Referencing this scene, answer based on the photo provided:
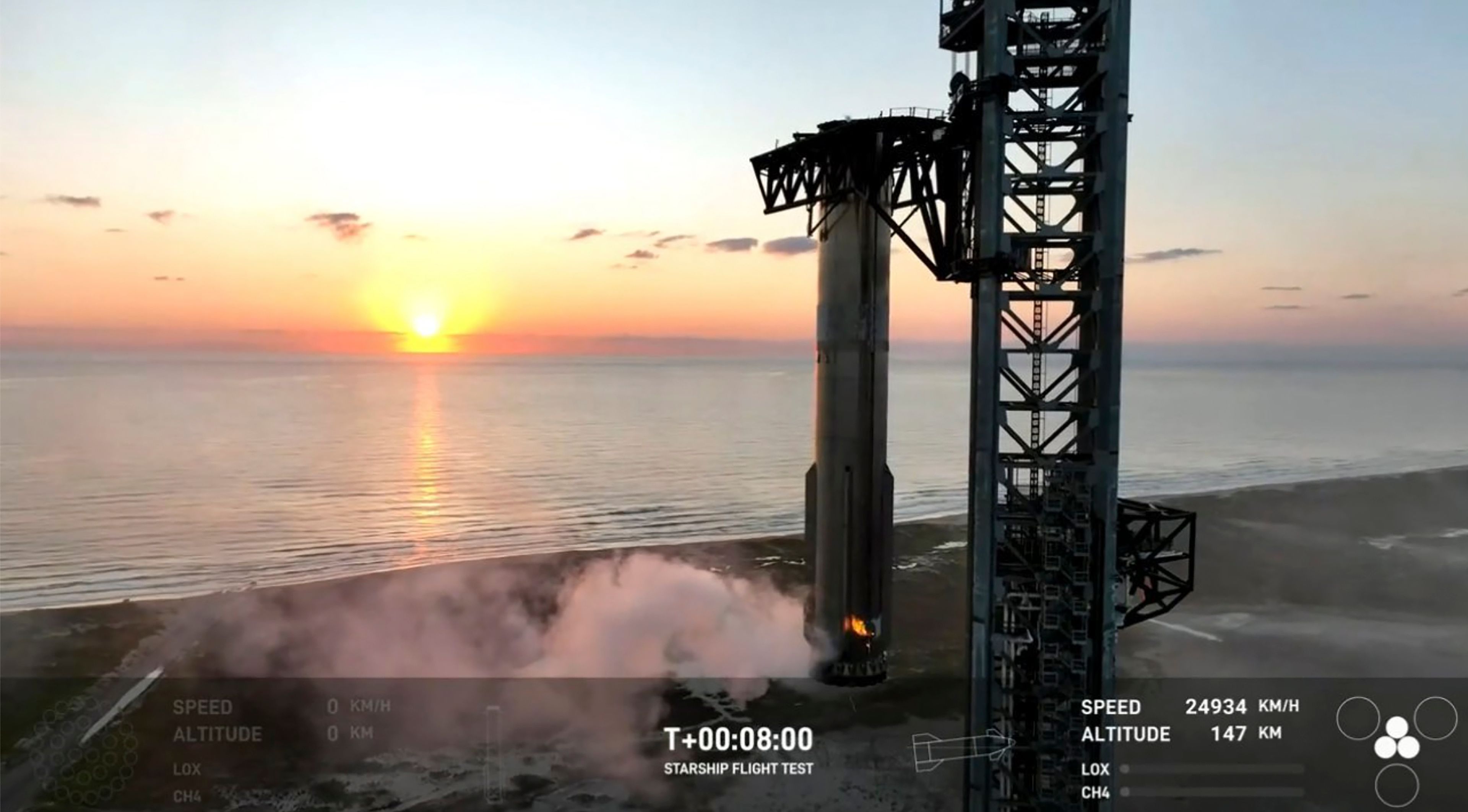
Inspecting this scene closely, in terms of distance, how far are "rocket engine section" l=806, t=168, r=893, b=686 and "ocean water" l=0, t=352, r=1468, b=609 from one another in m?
28.8

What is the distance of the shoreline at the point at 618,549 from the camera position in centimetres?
4038

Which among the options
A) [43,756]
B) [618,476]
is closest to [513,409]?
[618,476]

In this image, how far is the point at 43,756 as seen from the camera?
2367cm

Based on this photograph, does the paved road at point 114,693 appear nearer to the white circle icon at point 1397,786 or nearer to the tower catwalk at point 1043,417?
the tower catwalk at point 1043,417

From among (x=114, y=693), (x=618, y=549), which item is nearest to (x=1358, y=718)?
(x=618, y=549)

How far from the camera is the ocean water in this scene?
52.9 meters

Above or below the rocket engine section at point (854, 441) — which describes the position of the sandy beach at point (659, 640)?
below

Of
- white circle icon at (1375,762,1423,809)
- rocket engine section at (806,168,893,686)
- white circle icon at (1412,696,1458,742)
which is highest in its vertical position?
rocket engine section at (806,168,893,686)

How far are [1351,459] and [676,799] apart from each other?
360ft

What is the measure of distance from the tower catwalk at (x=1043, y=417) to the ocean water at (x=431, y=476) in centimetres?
4009

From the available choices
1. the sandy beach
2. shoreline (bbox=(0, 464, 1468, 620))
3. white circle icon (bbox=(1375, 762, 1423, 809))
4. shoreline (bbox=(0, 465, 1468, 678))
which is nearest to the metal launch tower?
the sandy beach

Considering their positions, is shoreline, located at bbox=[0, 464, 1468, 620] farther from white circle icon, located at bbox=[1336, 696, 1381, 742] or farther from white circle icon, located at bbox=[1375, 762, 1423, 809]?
white circle icon, located at bbox=[1375, 762, 1423, 809]

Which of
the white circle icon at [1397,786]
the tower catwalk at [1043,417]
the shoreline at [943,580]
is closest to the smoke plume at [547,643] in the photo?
the shoreline at [943,580]

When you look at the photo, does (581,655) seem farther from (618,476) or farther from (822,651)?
(618,476)
